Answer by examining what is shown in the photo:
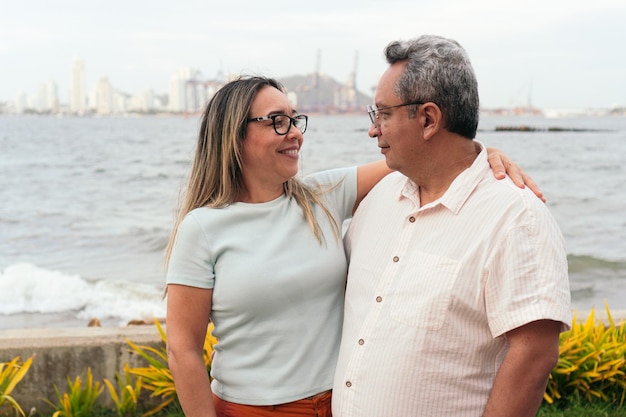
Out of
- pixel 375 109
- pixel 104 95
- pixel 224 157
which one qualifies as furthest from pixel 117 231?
pixel 104 95

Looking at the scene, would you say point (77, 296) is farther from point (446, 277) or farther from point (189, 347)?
point (446, 277)

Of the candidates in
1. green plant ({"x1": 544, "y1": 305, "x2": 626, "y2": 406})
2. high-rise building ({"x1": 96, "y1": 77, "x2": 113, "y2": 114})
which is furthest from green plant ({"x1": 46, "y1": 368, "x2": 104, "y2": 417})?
high-rise building ({"x1": 96, "y1": 77, "x2": 113, "y2": 114})

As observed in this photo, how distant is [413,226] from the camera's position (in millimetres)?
2471

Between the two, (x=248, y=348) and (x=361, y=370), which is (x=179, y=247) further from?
(x=361, y=370)

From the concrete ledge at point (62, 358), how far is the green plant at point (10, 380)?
0.10m

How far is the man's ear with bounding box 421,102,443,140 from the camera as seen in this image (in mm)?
2389

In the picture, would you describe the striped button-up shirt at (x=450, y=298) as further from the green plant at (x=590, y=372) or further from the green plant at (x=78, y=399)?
the green plant at (x=590, y=372)

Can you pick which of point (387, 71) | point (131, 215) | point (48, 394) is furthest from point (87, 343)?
point (131, 215)

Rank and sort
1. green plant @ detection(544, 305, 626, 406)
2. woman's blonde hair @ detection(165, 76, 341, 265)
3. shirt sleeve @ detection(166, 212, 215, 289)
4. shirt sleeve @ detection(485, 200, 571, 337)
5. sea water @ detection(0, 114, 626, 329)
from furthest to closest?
sea water @ detection(0, 114, 626, 329) → green plant @ detection(544, 305, 626, 406) → woman's blonde hair @ detection(165, 76, 341, 265) → shirt sleeve @ detection(166, 212, 215, 289) → shirt sleeve @ detection(485, 200, 571, 337)

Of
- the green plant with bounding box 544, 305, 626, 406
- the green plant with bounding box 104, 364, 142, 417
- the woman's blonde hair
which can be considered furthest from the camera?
the green plant with bounding box 544, 305, 626, 406

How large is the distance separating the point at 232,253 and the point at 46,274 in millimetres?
10142

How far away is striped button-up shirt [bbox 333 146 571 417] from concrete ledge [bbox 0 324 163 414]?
233 centimetres

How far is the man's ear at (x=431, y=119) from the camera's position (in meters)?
2.39

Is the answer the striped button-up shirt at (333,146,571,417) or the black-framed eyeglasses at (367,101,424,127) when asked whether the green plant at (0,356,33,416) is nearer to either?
the striped button-up shirt at (333,146,571,417)
